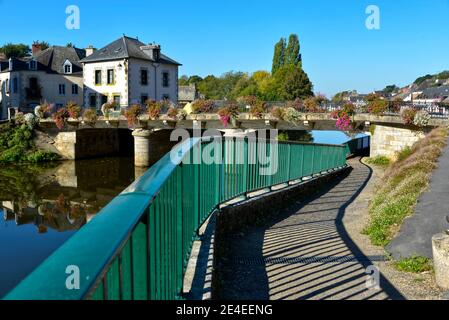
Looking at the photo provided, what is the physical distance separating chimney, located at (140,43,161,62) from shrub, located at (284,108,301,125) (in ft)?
73.6

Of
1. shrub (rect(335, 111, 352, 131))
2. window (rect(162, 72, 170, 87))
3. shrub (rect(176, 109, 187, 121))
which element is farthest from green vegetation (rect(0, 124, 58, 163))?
shrub (rect(335, 111, 352, 131))

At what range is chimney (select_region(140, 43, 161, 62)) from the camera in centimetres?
4106

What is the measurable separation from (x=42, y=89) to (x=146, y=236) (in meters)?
45.0

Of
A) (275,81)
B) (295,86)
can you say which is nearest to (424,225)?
(295,86)

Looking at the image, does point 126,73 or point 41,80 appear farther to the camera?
point 41,80

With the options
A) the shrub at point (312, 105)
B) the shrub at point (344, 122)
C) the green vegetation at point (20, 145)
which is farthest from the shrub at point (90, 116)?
the shrub at point (344, 122)

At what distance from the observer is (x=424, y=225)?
7.11 m

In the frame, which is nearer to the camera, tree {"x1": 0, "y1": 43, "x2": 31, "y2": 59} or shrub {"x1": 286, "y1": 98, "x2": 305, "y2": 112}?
shrub {"x1": 286, "y1": 98, "x2": 305, "y2": 112}

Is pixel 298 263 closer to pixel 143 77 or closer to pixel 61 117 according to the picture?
pixel 61 117

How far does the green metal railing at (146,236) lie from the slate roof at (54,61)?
41.3m

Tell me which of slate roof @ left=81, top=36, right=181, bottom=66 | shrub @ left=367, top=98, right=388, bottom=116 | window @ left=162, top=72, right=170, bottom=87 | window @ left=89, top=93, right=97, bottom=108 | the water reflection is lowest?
the water reflection

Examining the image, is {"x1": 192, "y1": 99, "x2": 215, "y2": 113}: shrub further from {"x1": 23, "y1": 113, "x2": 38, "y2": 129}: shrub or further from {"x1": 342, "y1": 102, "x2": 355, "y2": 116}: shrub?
{"x1": 23, "y1": 113, "x2": 38, "y2": 129}: shrub

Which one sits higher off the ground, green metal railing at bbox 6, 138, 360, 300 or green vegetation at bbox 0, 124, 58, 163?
green metal railing at bbox 6, 138, 360, 300
